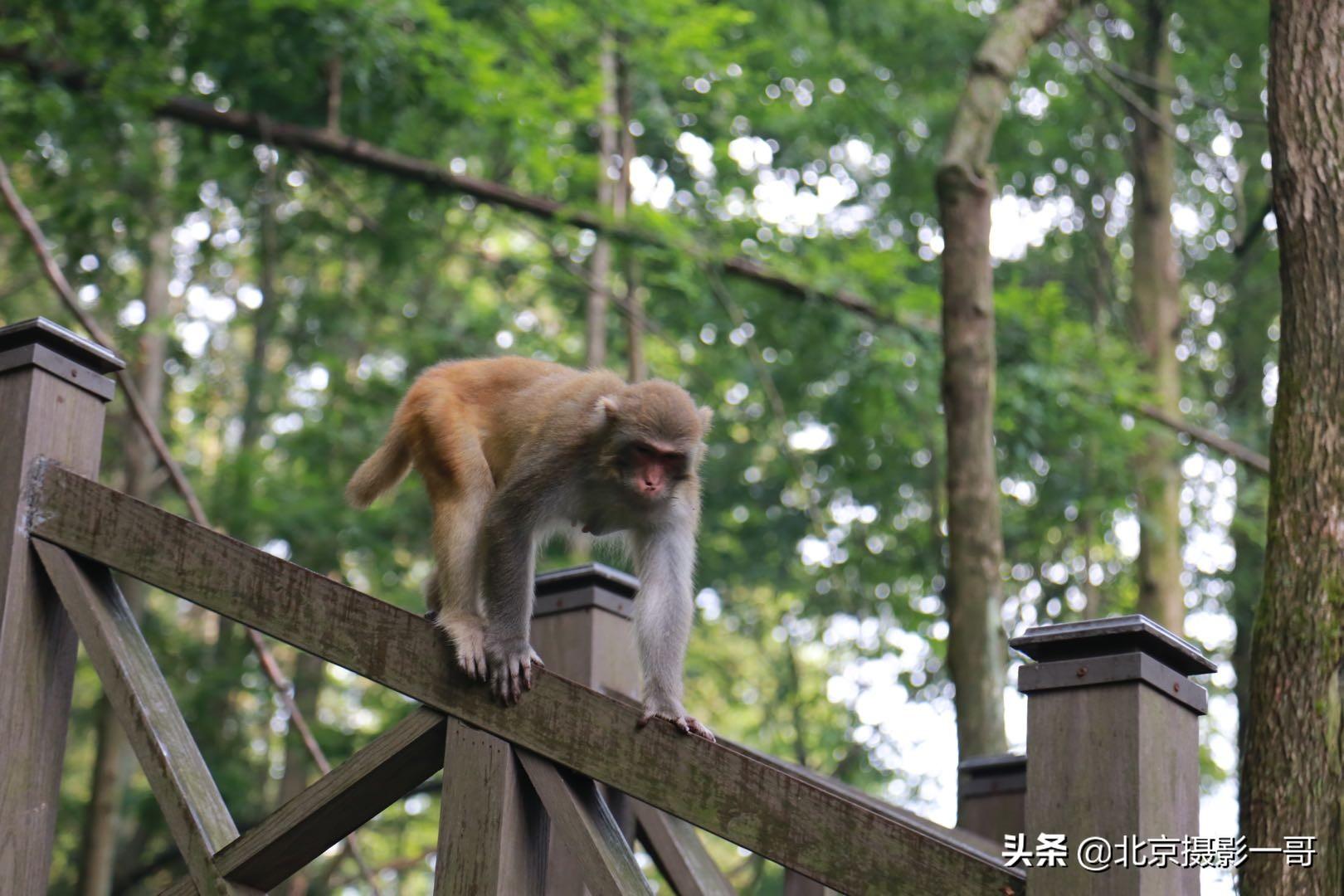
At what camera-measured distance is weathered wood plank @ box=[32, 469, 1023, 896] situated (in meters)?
2.48

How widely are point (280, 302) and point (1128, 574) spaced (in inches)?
359

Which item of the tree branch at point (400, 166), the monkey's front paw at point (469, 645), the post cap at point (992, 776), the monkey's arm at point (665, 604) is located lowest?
the monkey's front paw at point (469, 645)

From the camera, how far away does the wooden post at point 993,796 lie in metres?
4.52

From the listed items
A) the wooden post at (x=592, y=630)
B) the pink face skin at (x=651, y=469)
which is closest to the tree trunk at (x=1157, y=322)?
the wooden post at (x=592, y=630)

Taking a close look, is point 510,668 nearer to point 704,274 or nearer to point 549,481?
point 549,481

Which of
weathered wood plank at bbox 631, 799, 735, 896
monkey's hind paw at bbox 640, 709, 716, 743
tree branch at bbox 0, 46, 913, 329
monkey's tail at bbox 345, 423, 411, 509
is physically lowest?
weathered wood plank at bbox 631, 799, 735, 896

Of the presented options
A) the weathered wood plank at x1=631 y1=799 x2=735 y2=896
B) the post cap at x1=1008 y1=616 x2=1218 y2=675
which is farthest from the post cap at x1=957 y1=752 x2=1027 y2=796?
the post cap at x1=1008 y1=616 x2=1218 y2=675

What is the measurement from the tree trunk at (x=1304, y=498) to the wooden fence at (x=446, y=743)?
88 cm

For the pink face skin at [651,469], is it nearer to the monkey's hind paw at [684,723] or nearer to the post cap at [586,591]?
the post cap at [586,591]

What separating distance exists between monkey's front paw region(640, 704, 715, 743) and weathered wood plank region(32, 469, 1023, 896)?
0.58 ft

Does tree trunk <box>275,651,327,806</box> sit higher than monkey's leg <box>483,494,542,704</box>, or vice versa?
tree trunk <box>275,651,327,806</box>

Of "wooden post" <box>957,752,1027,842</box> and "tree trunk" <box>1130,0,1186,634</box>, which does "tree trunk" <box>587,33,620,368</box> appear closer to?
"tree trunk" <box>1130,0,1186,634</box>

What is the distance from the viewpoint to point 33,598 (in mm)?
3422

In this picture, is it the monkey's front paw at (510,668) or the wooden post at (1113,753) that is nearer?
the wooden post at (1113,753)
